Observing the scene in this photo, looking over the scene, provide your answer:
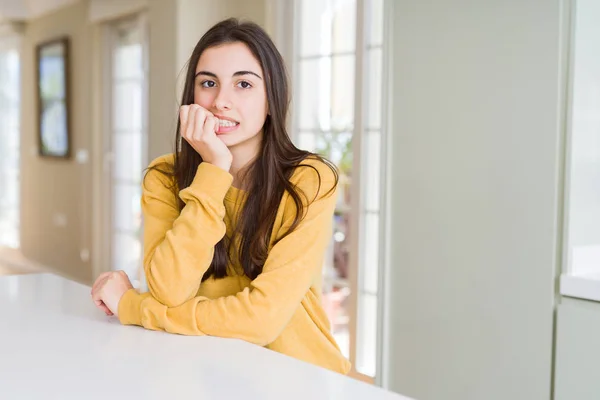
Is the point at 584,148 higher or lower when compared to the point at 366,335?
higher

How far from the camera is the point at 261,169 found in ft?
4.73

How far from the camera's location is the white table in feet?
2.85

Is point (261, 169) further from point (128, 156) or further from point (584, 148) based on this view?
point (128, 156)

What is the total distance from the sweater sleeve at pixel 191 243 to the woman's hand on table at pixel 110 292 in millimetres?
52

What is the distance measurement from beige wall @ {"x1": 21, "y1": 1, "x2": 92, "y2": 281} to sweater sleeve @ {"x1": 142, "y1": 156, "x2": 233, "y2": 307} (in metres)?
4.59

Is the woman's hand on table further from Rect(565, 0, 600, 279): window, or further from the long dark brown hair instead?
Rect(565, 0, 600, 279): window

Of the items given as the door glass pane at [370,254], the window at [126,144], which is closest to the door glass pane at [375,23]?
the door glass pane at [370,254]

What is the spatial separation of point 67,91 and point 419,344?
4.37m

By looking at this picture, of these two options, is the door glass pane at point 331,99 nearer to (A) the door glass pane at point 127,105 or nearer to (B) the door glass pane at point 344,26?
(B) the door glass pane at point 344,26

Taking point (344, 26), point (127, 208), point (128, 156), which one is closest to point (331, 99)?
point (344, 26)

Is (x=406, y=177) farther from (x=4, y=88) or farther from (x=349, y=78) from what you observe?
(x=4, y=88)

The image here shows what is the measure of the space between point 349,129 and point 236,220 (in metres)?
1.96

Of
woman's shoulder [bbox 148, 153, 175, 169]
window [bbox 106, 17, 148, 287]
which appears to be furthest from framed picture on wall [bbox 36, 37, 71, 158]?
woman's shoulder [bbox 148, 153, 175, 169]

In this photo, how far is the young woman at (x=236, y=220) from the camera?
49.3 inches
